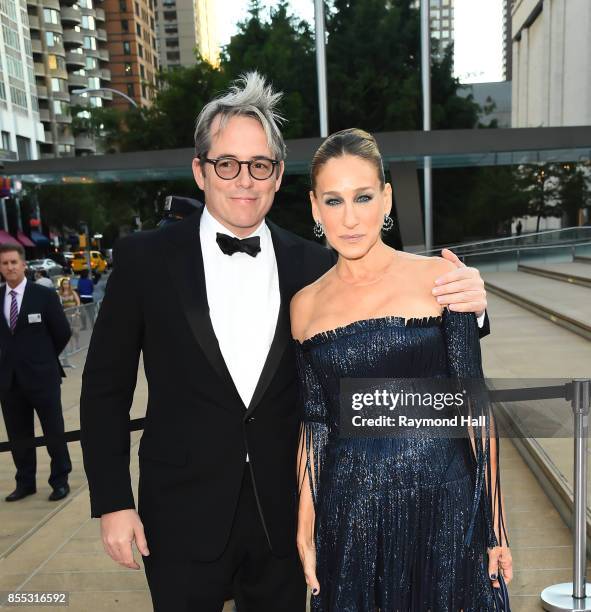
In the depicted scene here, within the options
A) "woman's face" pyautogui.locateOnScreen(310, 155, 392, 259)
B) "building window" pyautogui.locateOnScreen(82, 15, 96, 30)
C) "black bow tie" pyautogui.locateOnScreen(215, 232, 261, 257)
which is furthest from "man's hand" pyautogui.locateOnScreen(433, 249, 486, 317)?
"building window" pyautogui.locateOnScreen(82, 15, 96, 30)

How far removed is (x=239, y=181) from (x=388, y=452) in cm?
90

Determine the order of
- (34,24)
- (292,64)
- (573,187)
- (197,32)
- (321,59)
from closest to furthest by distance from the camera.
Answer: (321,59) → (292,64) → (573,187) → (197,32) → (34,24)

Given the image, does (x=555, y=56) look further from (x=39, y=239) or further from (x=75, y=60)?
(x=75, y=60)

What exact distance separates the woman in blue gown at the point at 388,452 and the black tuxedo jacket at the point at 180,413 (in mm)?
169

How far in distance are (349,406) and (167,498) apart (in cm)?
65

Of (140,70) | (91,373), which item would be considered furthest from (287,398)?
(140,70)

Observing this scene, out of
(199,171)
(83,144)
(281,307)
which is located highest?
(83,144)

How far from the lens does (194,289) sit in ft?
6.33

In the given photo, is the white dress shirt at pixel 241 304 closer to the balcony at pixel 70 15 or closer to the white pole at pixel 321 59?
the white pole at pixel 321 59

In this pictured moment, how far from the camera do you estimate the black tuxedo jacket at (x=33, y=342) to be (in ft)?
16.7

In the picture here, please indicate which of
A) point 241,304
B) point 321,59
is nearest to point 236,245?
point 241,304

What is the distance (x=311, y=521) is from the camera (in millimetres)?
1908

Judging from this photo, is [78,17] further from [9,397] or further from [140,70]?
[9,397]

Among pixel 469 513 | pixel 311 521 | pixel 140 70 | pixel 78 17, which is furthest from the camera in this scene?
pixel 140 70
